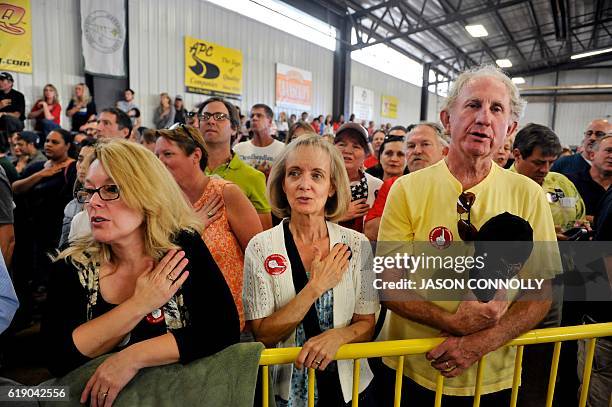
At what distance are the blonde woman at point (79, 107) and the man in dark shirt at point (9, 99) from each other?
33.7 inches

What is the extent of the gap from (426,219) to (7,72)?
7.20m

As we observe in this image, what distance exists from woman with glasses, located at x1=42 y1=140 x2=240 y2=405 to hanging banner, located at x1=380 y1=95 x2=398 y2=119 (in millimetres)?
15895

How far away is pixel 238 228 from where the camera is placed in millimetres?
1933

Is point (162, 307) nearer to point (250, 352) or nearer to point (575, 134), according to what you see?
point (250, 352)

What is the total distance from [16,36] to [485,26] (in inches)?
583

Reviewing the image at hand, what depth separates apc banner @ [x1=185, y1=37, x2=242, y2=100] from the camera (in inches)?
342

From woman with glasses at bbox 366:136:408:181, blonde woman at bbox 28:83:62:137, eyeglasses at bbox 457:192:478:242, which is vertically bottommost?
eyeglasses at bbox 457:192:478:242

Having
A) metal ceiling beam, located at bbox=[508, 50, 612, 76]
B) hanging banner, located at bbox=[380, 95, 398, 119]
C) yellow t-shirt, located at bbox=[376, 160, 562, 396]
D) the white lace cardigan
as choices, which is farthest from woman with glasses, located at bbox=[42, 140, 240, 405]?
metal ceiling beam, located at bbox=[508, 50, 612, 76]

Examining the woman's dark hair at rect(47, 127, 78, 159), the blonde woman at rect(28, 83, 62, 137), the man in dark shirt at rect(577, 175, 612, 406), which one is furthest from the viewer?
the blonde woman at rect(28, 83, 62, 137)

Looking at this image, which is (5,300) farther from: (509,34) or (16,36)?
(509,34)

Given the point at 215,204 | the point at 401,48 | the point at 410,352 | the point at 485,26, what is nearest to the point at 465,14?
the point at 485,26

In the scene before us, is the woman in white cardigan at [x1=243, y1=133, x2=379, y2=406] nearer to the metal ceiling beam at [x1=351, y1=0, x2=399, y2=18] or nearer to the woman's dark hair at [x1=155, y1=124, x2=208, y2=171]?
the woman's dark hair at [x1=155, y1=124, x2=208, y2=171]

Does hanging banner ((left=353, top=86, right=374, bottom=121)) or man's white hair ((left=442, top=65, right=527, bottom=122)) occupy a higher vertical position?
hanging banner ((left=353, top=86, right=374, bottom=121))

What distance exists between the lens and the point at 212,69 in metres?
9.13
